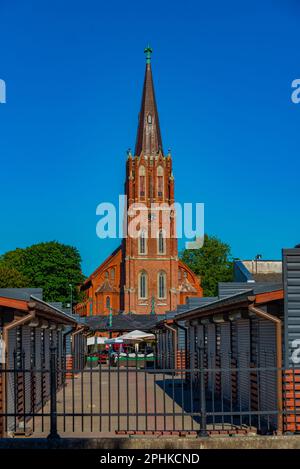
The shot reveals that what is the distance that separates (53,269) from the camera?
283 feet

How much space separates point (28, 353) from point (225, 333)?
635 centimetres

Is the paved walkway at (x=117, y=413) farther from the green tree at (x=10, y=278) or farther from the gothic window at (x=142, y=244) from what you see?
the gothic window at (x=142, y=244)

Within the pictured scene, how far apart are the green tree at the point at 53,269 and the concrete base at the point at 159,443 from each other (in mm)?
74427

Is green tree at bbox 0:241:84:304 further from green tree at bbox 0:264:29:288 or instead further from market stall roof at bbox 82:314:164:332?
market stall roof at bbox 82:314:164:332

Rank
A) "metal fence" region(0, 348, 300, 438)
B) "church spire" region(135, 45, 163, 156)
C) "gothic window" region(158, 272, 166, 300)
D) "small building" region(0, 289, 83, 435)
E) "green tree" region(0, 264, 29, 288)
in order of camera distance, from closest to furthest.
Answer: "metal fence" region(0, 348, 300, 438), "small building" region(0, 289, 83, 435), "green tree" region(0, 264, 29, 288), "gothic window" region(158, 272, 166, 300), "church spire" region(135, 45, 163, 156)

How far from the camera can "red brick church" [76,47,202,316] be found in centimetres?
9706

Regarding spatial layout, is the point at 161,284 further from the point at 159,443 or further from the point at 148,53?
the point at 159,443

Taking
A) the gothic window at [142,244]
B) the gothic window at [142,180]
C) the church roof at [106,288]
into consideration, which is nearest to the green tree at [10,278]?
the gothic window at [142,244]

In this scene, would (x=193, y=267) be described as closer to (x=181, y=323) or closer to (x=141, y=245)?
(x=141, y=245)

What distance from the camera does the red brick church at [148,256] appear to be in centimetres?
9706

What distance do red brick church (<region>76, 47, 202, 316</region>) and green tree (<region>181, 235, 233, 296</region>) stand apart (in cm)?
356

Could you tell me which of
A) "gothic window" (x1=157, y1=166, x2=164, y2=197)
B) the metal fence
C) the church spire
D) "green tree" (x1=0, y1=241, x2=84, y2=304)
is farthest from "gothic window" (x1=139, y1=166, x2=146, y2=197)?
the metal fence
